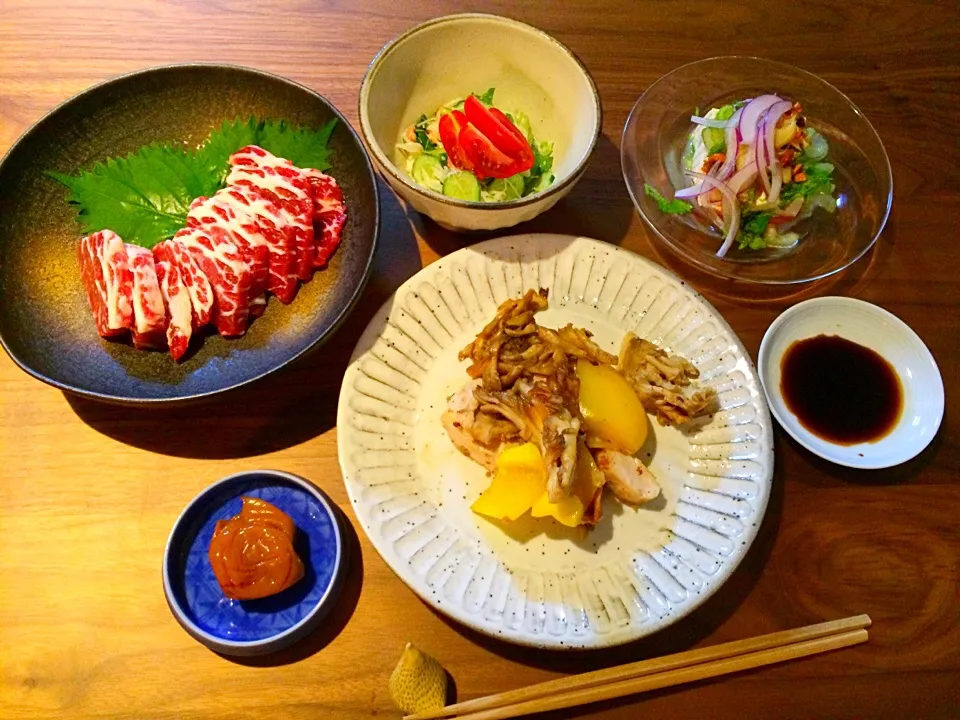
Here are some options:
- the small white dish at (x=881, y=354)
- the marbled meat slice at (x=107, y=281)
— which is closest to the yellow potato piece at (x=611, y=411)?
the small white dish at (x=881, y=354)

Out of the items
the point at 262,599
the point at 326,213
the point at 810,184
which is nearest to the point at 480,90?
the point at 326,213

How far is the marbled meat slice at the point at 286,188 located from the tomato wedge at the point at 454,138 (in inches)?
17.9

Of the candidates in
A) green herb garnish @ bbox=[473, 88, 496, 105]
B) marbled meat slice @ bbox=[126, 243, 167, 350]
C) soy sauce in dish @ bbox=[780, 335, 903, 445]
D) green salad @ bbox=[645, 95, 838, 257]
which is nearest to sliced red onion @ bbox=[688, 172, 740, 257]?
green salad @ bbox=[645, 95, 838, 257]

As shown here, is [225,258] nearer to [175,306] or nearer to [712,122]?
[175,306]

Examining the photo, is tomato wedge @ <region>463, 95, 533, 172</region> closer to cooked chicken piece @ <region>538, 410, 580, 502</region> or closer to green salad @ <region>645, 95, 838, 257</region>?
green salad @ <region>645, 95, 838, 257</region>

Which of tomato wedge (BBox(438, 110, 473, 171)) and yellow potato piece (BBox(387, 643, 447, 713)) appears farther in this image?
tomato wedge (BBox(438, 110, 473, 171))

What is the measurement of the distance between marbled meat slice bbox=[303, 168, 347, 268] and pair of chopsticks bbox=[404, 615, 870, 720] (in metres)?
1.31

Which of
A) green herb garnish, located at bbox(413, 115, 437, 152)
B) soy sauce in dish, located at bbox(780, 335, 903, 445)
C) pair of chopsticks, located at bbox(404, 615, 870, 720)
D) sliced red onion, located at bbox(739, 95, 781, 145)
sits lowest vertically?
pair of chopsticks, located at bbox(404, 615, 870, 720)

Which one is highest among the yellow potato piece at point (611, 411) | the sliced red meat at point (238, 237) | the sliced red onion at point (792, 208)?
the sliced red onion at point (792, 208)

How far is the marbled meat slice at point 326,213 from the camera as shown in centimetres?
201

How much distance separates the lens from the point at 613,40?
8.59 ft

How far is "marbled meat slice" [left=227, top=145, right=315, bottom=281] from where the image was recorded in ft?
6.46

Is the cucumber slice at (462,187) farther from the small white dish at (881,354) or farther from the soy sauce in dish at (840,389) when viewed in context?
the soy sauce in dish at (840,389)

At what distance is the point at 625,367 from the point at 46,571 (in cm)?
171
